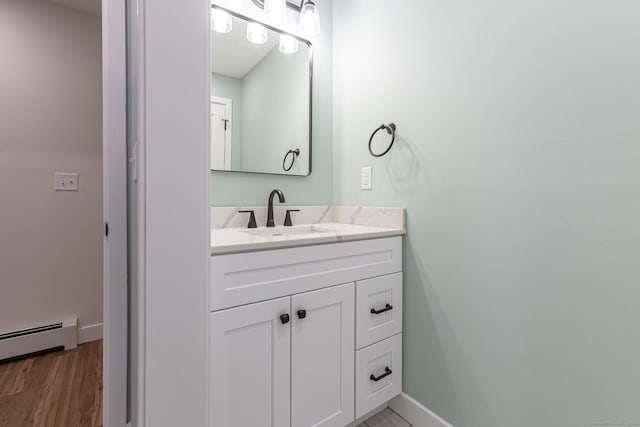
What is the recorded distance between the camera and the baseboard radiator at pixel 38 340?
1766mm

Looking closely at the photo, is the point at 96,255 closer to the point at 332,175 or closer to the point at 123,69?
the point at 123,69

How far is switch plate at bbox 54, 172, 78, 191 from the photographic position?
1970mm

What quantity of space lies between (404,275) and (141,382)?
3.57 ft

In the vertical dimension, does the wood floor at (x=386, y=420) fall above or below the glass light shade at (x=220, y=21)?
below

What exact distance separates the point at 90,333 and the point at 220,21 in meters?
2.25

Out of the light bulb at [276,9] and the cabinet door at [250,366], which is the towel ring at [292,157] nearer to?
the light bulb at [276,9]

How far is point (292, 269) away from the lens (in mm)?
1016

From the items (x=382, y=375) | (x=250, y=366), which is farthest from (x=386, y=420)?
(x=250, y=366)

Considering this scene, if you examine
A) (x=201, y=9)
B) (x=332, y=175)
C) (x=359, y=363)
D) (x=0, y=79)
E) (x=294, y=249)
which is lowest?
(x=359, y=363)

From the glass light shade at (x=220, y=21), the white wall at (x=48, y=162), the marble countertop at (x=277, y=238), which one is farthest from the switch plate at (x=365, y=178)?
Answer: the white wall at (x=48, y=162)

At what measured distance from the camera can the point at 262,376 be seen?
94cm

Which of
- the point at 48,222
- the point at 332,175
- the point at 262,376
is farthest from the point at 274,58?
the point at 48,222

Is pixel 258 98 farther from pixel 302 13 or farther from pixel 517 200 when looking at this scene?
pixel 517 200

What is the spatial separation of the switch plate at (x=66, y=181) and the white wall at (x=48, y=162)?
0.12ft
